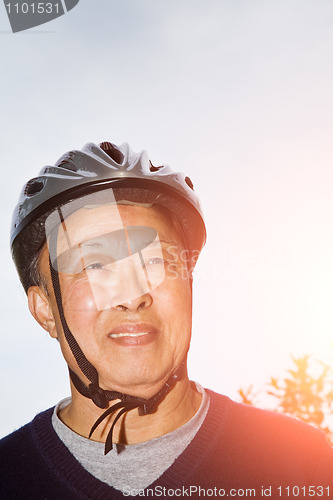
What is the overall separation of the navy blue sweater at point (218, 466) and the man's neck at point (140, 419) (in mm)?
179

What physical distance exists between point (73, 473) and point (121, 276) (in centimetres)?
146

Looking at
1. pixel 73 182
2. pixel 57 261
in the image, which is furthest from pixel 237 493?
pixel 73 182

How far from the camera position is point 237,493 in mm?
2818

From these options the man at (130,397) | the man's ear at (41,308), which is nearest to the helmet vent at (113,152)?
the man at (130,397)

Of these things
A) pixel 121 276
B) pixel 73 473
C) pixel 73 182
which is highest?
pixel 73 182

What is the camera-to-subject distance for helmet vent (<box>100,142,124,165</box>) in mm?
4081

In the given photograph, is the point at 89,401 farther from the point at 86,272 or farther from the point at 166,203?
the point at 166,203

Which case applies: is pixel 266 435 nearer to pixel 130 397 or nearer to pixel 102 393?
pixel 130 397

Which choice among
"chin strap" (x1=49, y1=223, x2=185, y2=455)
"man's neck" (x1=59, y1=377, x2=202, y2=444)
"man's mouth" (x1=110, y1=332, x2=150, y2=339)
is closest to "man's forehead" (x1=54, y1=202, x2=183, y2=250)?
"chin strap" (x1=49, y1=223, x2=185, y2=455)

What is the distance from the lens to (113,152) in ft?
13.8

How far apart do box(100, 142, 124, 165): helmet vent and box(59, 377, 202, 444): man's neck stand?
2170mm

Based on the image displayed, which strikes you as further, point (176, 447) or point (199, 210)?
point (199, 210)

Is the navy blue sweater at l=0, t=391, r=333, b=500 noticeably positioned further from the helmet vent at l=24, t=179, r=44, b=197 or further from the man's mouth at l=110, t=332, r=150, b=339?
the helmet vent at l=24, t=179, r=44, b=197

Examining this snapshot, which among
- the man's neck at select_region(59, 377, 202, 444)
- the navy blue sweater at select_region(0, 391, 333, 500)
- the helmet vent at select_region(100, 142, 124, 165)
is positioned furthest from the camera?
the helmet vent at select_region(100, 142, 124, 165)
